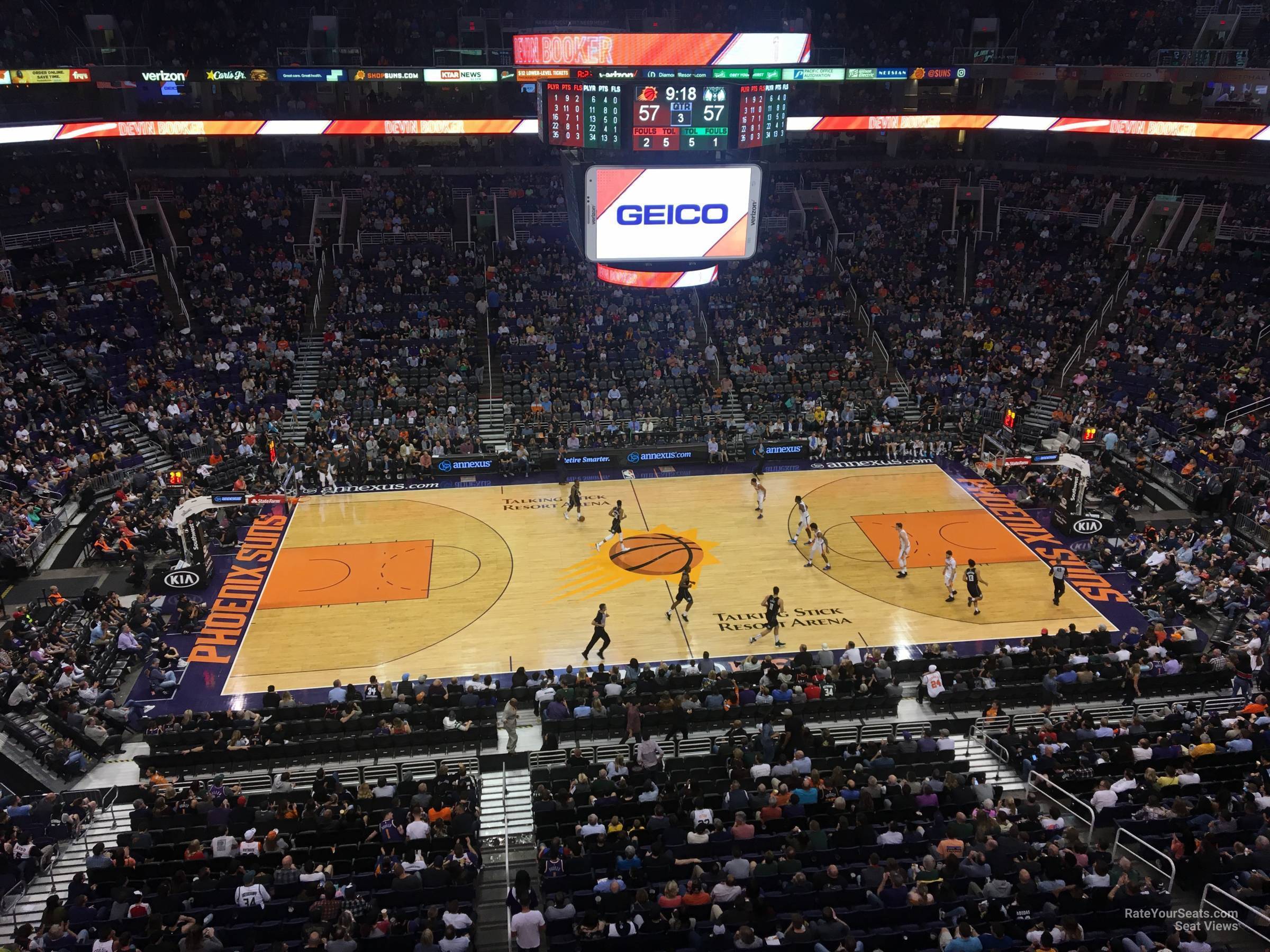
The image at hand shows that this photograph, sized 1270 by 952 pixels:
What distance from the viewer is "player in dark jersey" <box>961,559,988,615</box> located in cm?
2366

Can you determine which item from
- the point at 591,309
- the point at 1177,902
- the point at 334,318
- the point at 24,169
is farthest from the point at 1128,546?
the point at 24,169

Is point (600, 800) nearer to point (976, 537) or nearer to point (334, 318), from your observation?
point (976, 537)

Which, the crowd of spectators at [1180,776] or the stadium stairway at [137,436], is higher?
the crowd of spectators at [1180,776]

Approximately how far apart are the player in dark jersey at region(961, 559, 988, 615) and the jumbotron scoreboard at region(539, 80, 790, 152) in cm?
1203

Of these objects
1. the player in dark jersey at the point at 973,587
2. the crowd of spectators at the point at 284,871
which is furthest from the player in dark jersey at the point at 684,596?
the crowd of spectators at the point at 284,871

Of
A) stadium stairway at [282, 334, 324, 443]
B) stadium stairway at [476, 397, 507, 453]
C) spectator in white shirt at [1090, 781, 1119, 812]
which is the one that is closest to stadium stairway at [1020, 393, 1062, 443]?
stadium stairway at [476, 397, 507, 453]

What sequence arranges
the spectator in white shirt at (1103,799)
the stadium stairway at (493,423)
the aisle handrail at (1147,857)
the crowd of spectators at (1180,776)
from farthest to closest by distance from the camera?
the stadium stairway at (493,423)
the spectator in white shirt at (1103,799)
the aisle handrail at (1147,857)
the crowd of spectators at (1180,776)

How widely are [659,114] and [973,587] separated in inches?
548

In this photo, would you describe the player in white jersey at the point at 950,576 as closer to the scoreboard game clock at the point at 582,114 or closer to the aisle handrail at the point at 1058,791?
the aisle handrail at the point at 1058,791

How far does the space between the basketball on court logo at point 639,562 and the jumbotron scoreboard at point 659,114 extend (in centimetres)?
1042

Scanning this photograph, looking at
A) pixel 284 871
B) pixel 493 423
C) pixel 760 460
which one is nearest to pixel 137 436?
pixel 493 423

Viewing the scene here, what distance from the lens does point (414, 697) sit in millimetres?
18875

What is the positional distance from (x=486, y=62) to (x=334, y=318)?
1201 cm

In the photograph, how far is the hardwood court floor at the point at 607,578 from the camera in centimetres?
2272
